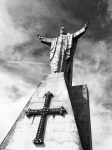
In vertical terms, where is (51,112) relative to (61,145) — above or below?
above

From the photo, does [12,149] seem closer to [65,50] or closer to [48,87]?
[48,87]

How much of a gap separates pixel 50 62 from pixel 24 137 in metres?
6.04

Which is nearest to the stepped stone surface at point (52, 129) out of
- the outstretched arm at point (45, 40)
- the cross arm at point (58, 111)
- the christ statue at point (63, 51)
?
the cross arm at point (58, 111)

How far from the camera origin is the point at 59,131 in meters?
8.27

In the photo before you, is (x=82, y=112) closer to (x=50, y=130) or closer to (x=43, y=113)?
(x=43, y=113)

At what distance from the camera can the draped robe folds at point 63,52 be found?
12.7 metres

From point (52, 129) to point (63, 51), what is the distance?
6.25 m

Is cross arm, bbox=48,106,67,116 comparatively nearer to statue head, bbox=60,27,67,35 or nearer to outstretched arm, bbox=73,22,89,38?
outstretched arm, bbox=73,22,89,38

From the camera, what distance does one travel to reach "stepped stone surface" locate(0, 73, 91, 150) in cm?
783

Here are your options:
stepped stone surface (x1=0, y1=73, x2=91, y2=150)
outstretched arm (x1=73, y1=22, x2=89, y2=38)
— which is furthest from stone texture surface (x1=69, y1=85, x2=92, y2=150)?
outstretched arm (x1=73, y1=22, x2=89, y2=38)

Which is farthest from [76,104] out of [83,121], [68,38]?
[68,38]

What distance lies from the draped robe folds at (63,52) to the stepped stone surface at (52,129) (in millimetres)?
2230

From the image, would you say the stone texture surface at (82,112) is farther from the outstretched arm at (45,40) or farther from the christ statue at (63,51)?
the outstretched arm at (45,40)

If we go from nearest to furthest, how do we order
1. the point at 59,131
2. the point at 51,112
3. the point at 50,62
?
the point at 59,131, the point at 51,112, the point at 50,62
